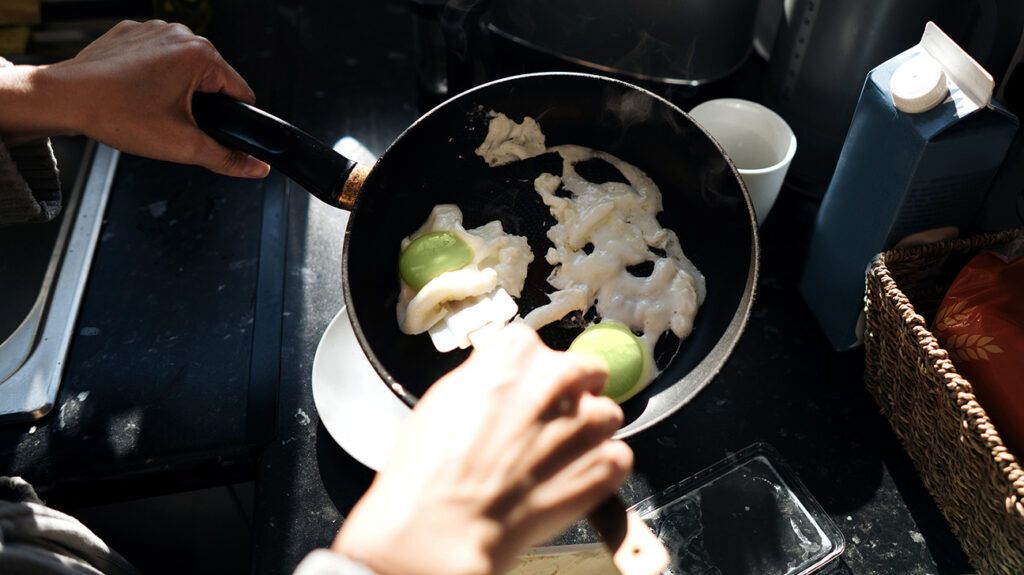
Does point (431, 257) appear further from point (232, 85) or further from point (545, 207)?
point (232, 85)

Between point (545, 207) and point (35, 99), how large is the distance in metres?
0.49

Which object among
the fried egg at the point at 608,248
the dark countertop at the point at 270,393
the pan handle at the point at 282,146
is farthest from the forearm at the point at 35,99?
the fried egg at the point at 608,248

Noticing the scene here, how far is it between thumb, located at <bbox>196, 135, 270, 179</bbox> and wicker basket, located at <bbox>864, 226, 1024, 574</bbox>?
61 centimetres

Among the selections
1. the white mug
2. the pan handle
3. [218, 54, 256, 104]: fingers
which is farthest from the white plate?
the white mug

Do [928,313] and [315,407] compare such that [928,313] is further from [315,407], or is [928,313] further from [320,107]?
[320,107]

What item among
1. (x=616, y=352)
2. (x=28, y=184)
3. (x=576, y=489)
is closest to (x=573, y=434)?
(x=576, y=489)

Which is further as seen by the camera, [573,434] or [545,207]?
[545,207]

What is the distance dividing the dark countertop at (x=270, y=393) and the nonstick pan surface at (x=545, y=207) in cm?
13

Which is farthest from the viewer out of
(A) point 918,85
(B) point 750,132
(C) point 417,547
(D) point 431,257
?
(B) point 750,132

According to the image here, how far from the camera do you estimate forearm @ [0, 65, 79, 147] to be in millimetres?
720

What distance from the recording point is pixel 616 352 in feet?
2.31

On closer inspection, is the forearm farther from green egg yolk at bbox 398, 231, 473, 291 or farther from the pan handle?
green egg yolk at bbox 398, 231, 473, 291

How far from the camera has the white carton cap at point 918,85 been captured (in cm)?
65

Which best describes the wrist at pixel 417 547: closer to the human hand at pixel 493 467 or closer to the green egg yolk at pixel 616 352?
the human hand at pixel 493 467
